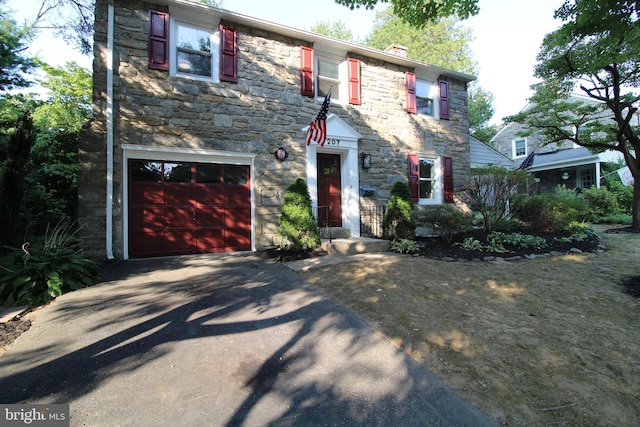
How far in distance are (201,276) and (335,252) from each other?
2739 mm

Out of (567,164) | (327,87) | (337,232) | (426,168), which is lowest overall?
(337,232)

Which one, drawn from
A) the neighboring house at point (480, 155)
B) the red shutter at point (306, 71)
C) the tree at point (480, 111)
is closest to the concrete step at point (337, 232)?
the red shutter at point (306, 71)

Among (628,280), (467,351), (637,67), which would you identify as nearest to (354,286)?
(467,351)

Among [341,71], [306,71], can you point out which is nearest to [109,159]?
[306,71]

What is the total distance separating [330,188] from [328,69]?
10.9ft

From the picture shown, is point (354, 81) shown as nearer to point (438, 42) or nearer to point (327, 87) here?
point (327, 87)

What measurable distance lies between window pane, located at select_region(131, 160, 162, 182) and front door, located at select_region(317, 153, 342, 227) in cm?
386

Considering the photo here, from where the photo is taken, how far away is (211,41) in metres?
6.93

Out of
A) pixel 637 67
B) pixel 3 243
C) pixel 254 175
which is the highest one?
pixel 637 67

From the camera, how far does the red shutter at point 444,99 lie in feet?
32.6

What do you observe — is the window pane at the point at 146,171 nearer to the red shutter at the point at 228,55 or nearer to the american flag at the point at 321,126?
the red shutter at the point at 228,55

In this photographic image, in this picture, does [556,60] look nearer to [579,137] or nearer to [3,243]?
[579,137]

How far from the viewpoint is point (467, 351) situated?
250cm

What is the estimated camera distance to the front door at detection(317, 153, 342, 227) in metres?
8.19
